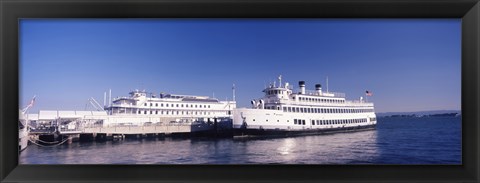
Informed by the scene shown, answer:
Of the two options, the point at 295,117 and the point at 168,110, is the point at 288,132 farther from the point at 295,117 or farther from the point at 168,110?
the point at 168,110

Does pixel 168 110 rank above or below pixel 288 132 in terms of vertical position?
above

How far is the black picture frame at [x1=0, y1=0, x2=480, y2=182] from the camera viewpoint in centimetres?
144

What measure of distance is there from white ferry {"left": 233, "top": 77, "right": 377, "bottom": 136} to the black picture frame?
2475mm
